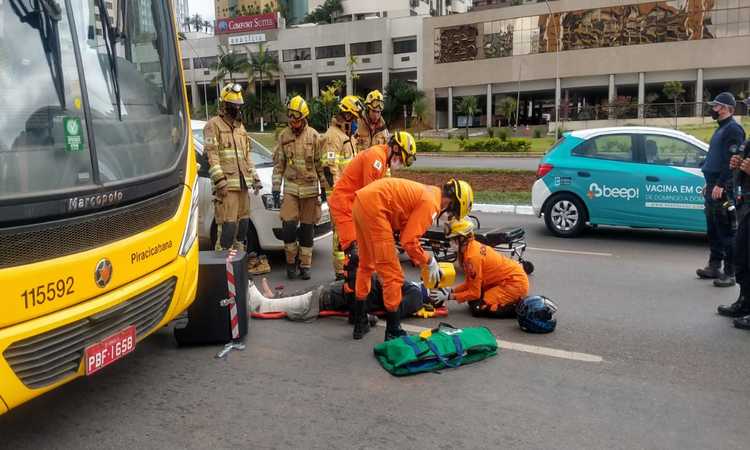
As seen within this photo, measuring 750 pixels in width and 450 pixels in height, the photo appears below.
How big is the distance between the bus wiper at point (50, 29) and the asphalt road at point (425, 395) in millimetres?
1913

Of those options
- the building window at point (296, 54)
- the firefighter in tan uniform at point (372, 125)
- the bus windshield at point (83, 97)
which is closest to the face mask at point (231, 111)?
the firefighter in tan uniform at point (372, 125)

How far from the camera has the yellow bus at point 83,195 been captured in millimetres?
3123

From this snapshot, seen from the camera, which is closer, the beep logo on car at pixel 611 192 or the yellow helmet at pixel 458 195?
the yellow helmet at pixel 458 195

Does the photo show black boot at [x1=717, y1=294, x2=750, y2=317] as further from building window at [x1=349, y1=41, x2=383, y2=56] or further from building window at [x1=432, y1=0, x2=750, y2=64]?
building window at [x1=349, y1=41, x2=383, y2=56]

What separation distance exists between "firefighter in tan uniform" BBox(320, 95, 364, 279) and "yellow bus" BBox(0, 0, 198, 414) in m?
2.95

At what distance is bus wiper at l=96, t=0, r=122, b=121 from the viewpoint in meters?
3.93

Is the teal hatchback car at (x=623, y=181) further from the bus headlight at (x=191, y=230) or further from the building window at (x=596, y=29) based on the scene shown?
the building window at (x=596, y=29)

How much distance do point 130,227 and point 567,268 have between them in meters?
5.59

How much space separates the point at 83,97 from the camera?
3619 mm

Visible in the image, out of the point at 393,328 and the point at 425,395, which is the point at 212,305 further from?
the point at 425,395

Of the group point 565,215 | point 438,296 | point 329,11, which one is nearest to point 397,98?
point 329,11

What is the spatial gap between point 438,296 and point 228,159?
2.76 metres

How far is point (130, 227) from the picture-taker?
3758 millimetres

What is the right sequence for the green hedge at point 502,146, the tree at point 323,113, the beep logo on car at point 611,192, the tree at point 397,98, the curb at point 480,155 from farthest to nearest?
the tree at point 397,98 → the tree at point 323,113 → the green hedge at point 502,146 → the curb at point 480,155 → the beep logo on car at point 611,192
